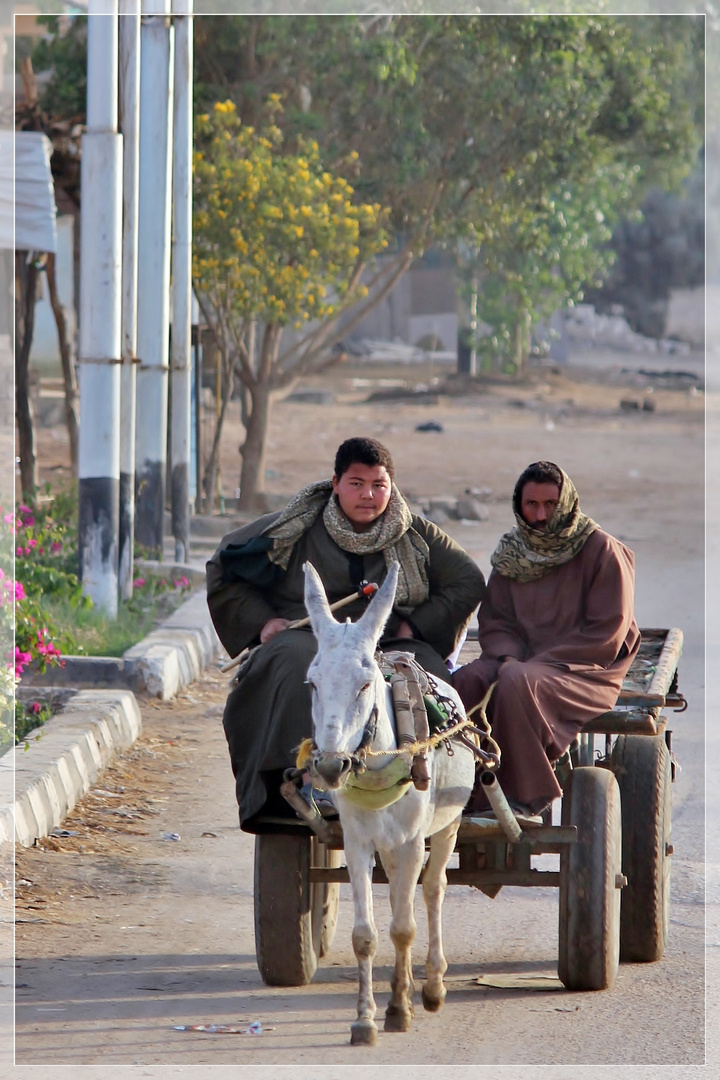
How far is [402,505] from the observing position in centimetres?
498

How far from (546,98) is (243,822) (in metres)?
13.5

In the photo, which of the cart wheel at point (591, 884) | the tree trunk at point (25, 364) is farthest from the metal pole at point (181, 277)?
the cart wheel at point (591, 884)

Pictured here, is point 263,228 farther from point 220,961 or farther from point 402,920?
point 402,920

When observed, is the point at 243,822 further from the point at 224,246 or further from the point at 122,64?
the point at 224,246

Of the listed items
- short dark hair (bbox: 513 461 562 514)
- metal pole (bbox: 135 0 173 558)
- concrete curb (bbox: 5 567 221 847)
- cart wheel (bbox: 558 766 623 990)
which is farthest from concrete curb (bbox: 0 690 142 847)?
metal pole (bbox: 135 0 173 558)

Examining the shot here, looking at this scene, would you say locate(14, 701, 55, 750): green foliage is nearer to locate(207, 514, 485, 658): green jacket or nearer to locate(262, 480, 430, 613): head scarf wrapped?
locate(207, 514, 485, 658): green jacket

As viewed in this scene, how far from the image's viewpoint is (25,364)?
1408 cm

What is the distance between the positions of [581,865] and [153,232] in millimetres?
8128

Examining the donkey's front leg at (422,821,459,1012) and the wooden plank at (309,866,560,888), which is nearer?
the donkey's front leg at (422,821,459,1012)

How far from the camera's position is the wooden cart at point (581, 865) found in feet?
15.6

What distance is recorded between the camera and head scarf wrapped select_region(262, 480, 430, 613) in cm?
491

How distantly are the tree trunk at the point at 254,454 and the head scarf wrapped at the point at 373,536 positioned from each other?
475 inches

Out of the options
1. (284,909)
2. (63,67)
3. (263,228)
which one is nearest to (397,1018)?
(284,909)

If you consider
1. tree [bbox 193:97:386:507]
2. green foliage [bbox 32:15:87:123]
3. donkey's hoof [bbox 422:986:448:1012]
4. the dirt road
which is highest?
green foliage [bbox 32:15:87:123]
